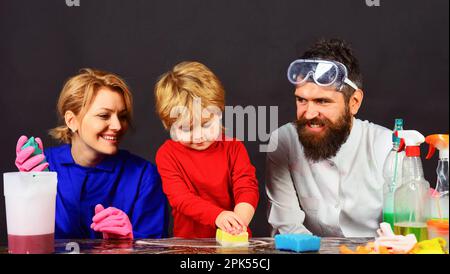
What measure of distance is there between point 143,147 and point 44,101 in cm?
46

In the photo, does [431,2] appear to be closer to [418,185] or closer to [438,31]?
[438,31]

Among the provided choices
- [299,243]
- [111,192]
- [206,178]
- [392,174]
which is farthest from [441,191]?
[111,192]

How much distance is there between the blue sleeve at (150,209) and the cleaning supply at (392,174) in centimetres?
87

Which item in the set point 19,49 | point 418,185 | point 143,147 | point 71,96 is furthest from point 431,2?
point 19,49

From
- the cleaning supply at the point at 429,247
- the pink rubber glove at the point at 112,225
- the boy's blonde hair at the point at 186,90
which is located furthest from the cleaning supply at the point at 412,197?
the pink rubber glove at the point at 112,225

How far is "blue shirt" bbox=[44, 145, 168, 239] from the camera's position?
2818 millimetres

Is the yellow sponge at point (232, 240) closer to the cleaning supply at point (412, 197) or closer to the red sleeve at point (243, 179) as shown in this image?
the red sleeve at point (243, 179)

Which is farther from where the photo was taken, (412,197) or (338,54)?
(338,54)

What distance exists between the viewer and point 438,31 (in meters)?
2.97

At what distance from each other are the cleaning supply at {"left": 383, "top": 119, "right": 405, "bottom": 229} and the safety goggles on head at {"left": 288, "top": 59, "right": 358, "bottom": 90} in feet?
1.21

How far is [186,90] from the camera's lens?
9.05ft

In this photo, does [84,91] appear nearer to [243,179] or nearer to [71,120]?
[71,120]

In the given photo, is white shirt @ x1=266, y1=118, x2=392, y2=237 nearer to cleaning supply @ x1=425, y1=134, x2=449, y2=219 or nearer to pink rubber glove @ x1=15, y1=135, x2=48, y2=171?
cleaning supply @ x1=425, y1=134, x2=449, y2=219

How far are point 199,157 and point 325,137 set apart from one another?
59cm
